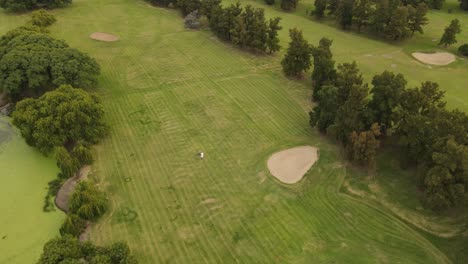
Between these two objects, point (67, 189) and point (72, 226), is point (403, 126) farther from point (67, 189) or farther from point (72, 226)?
point (67, 189)

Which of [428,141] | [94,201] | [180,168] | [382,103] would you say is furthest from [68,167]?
[428,141]

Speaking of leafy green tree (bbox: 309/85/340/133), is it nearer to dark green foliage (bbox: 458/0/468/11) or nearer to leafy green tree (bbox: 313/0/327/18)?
leafy green tree (bbox: 313/0/327/18)

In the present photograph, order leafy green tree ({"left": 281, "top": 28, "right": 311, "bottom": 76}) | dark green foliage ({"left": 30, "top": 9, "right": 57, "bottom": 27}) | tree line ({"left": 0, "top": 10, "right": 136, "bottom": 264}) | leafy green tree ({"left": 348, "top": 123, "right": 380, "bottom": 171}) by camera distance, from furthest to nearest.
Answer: dark green foliage ({"left": 30, "top": 9, "right": 57, "bottom": 27}), leafy green tree ({"left": 281, "top": 28, "right": 311, "bottom": 76}), leafy green tree ({"left": 348, "top": 123, "right": 380, "bottom": 171}), tree line ({"left": 0, "top": 10, "right": 136, "bottom": 264})

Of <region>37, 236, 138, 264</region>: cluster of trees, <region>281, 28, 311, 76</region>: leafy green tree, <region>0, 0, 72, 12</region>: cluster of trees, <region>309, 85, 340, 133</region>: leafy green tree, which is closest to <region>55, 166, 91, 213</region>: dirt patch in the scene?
<region>37, 236, 138, 264</region>: cluster of trees

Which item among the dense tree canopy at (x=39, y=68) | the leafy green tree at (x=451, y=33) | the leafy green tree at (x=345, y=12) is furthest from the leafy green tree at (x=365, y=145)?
the leafy green tree at (x=345, y=12)

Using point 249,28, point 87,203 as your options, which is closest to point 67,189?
point 87,203
